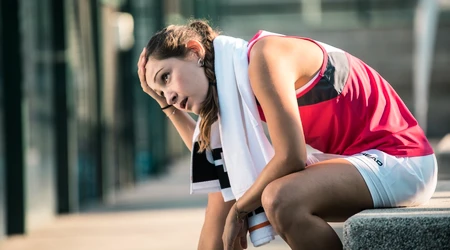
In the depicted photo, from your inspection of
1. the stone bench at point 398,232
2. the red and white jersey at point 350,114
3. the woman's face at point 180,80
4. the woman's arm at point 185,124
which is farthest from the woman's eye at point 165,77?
the stone bench at point 398,232

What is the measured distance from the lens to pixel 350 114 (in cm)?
316

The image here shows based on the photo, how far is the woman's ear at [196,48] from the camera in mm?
3217

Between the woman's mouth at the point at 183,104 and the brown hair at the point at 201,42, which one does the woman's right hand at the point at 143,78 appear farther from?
the woman's mouth at the point at 183,104

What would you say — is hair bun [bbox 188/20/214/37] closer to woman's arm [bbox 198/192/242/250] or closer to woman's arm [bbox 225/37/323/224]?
woman's arm [bbox 225/37/323/224]

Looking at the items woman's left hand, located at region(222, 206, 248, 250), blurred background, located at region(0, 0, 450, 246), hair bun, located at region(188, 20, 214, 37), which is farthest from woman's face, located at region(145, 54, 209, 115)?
blurred background, located at region(0, 0, 450, 246)

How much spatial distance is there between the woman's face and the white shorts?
527mm

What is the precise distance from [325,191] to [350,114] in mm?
300

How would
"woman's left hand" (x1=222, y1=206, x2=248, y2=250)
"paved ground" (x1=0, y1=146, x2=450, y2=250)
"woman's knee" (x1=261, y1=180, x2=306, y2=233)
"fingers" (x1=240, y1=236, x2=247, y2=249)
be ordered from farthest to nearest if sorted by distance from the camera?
"paved ground" (x1=0, y1=146, x2=450, y2=250)
"fingers" (x1=240, y1=236, x2=247, y2=249)
"woman's left hand" (x1=222, y1=206, x2=248, y2=250)
"woman's knee" (x1=261, y1=180, x2=306, y2=233)

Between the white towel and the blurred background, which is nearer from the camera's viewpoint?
the white towel

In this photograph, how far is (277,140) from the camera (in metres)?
2.98

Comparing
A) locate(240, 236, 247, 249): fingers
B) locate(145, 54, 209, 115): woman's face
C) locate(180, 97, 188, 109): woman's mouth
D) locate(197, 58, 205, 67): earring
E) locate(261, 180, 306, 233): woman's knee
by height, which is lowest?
locate(240, 236, 247, 249): fingers

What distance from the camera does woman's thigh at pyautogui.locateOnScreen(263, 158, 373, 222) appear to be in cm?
294

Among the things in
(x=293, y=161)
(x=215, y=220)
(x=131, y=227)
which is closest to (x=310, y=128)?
(x=293, y=161)

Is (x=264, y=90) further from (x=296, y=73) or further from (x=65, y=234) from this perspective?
(x=65, y=234)
